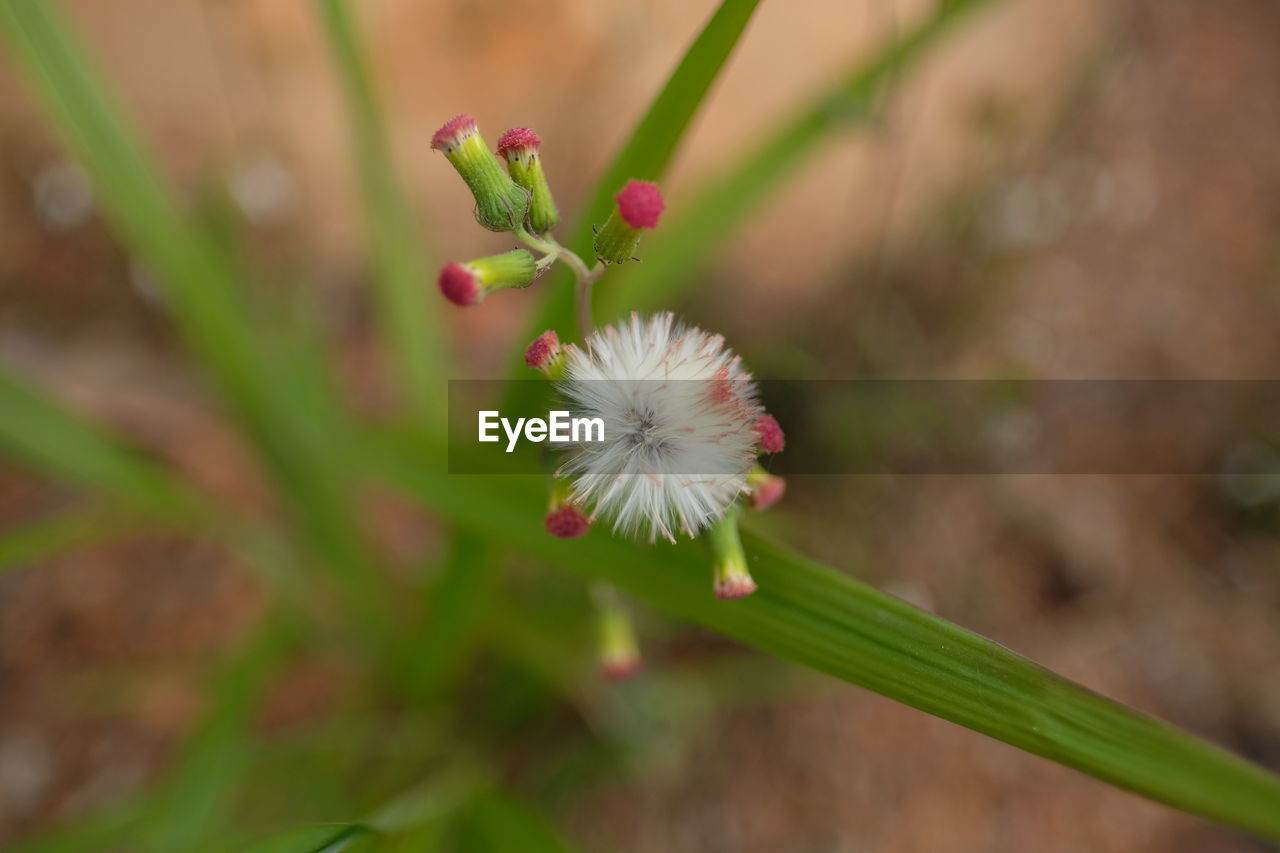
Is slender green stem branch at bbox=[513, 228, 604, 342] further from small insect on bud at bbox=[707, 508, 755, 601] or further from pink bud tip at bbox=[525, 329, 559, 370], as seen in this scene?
small insect on bud at bbox=[707, 508, 755, 601]

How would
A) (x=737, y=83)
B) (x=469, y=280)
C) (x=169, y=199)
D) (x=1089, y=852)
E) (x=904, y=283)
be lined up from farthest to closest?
(x=737, y=83), (x=904, y=283), (x=1089, y=852), (x=169, y=199), (x=469, y=280)

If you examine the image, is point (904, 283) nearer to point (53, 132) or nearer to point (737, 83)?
point (737, 83)

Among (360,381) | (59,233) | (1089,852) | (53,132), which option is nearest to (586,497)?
(1089,852)

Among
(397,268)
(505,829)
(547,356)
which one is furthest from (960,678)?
(397,268)

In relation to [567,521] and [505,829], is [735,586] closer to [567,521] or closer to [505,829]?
[567,521]

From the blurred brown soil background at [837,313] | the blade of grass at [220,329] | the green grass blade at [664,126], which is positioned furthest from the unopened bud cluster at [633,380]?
the blurred brown soil background at [837,313]
